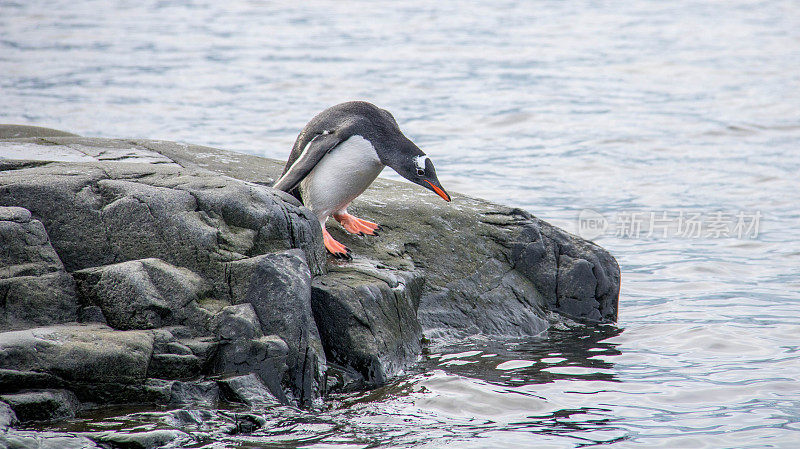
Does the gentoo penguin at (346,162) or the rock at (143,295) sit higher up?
the gentoo penguin at (346,162)

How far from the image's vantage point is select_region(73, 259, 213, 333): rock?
14.4 feet

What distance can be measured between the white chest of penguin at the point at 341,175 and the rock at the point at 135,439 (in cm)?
220

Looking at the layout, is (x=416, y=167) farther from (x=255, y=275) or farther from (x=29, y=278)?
(x=29, y=278)

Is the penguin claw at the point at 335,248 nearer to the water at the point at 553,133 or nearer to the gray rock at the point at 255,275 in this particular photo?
the gray rock at the point at 255,275

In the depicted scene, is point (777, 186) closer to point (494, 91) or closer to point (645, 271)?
point (645, 271)

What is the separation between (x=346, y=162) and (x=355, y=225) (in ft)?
1.59

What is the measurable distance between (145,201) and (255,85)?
1380cm

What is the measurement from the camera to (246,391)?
4398 mm

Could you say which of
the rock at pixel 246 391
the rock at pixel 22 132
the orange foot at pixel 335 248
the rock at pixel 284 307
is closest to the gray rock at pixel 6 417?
the rock at pixel 246 391

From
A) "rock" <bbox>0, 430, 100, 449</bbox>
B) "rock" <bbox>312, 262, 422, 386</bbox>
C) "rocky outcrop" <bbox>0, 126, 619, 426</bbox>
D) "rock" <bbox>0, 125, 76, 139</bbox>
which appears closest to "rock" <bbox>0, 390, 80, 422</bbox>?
"rocky outcrop" <bbox>0, 126, 619, 426</bbox>

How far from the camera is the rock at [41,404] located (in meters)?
3.93

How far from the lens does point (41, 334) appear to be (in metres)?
4.09

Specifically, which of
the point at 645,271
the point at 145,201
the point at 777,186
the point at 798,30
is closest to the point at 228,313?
the point at 145,201

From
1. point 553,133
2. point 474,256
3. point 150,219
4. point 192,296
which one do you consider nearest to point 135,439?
point 192,296
